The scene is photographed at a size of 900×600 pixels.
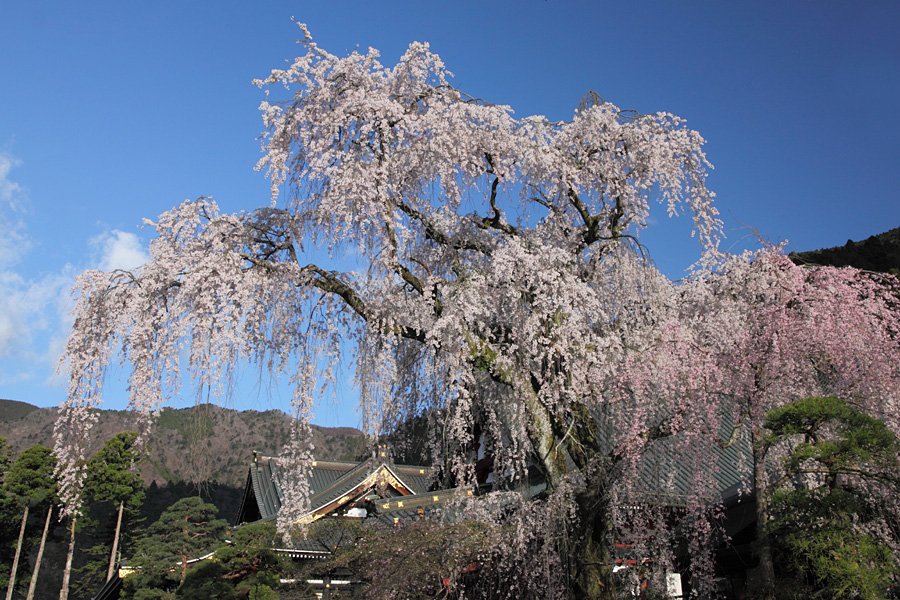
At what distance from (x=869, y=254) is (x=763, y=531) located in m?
15.0

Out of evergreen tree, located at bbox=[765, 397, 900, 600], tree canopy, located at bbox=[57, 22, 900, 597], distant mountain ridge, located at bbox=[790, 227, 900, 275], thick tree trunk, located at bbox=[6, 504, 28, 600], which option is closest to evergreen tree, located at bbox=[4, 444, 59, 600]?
thick tree trunk, located at bbox=[6, 504, 28, 600]

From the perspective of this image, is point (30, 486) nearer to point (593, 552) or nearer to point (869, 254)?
point (593, 552)

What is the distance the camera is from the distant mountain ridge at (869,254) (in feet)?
51.1

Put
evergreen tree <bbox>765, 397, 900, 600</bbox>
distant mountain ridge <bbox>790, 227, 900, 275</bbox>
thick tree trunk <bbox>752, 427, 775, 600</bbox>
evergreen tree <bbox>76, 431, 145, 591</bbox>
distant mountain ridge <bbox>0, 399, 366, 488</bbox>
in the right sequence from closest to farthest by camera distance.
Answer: evergreen tree <bbox>765, 397, 900, 600</bbox> < thick tree trunk <bbox>752, 427, 775, 600</bbox> < distant mountain ridge <bbox>790, 227, 900, 275</bbox> < evergreen tree <bbox>76, 431, 145, 591</bbox> < distant mountain ridge <bbox>0, 399, 366, 488</bbox>

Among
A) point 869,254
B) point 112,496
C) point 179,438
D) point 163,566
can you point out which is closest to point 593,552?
point 163,566

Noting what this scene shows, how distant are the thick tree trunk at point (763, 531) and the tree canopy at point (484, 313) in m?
0.13

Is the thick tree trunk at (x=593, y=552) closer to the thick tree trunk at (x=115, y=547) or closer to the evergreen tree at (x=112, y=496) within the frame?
the evergreen tree at (x=112, y=496)

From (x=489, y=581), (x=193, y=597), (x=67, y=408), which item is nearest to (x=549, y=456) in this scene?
(x=489, y=581)

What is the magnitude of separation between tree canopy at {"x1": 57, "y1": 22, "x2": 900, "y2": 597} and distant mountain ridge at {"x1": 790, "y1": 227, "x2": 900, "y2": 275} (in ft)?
31.4

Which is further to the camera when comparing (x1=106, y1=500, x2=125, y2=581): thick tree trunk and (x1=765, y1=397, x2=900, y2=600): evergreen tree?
(x1=106, y1=500, x2=125, y2=581): thick tree trunk

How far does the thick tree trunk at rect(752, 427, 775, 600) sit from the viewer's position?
534cm

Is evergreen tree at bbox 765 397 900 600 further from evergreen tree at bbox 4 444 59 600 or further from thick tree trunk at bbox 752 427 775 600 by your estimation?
evergreen tree at bbox 4 444 59 600

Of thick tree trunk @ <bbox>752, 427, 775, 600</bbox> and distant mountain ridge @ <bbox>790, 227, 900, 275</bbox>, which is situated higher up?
distant mountain ridge @ <bbox>790, 227, 900, 275</bbox>

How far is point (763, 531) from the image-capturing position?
5.41 m
